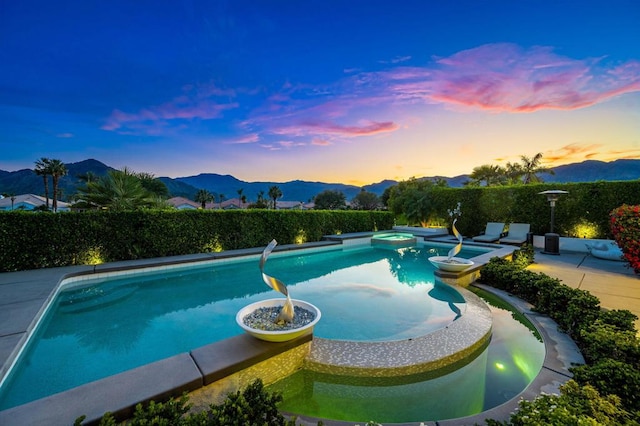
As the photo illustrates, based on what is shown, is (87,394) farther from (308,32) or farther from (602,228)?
(602,228)

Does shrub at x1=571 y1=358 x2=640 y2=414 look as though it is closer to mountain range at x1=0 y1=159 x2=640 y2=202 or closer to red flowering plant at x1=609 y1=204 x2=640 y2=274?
red flowering plant at x1=609 y1=204 x2=640 y2=274

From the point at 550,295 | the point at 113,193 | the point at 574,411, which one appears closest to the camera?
the point at 574,411

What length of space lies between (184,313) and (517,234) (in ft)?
40.2

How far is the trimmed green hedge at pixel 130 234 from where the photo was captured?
6.29 m

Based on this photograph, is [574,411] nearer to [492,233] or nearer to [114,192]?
[114,192]

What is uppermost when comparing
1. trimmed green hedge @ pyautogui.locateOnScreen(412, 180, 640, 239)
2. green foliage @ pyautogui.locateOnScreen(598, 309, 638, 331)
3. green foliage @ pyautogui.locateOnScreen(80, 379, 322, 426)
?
trimmed green hedge @ pyautogui.locateOnScreen(412, 180, 640, 239)

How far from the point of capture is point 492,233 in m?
12.0

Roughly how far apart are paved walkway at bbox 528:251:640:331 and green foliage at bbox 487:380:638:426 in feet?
8.67

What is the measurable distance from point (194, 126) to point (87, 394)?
602 inches

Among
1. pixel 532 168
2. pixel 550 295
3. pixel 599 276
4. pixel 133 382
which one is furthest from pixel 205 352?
pixel 532 168

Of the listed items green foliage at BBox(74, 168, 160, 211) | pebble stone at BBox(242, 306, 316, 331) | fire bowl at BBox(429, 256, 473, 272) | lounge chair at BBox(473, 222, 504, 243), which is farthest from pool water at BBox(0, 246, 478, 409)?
lounge chair at BBox(473, 222, 504, 243)

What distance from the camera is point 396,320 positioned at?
4258 mm

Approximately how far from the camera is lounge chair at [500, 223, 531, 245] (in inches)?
409

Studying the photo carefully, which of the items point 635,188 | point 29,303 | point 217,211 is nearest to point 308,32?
point 217,211
